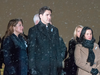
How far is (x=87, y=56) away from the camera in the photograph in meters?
2.88

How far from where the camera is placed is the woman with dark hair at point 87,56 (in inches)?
110

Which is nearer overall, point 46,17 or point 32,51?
point 32,51

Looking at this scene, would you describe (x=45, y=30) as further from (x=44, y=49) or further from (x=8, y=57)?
(x=8, y=57)

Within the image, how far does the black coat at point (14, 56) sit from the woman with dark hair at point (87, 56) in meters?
0.91

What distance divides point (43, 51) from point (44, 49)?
34 millimetres

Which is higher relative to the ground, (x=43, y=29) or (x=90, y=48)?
(x=43, y=29)

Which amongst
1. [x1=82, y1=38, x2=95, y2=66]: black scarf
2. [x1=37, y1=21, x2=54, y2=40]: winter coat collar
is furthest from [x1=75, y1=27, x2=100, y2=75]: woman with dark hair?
[x1=37, y1=21, x2=54, y2=40]: winter coat collar

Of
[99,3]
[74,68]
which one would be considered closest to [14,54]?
[74,68]

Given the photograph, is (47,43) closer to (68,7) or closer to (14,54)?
(14,54)

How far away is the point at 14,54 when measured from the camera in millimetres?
2752

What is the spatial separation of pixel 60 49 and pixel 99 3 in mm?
3719

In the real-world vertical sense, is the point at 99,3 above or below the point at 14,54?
above

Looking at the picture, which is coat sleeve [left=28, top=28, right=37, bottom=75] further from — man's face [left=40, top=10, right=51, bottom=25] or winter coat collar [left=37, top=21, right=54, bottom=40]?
man's face [left=40, top=10, right=51, bottom=25]

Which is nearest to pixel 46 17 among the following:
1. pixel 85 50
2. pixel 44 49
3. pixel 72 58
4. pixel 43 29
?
pixel 43 29
